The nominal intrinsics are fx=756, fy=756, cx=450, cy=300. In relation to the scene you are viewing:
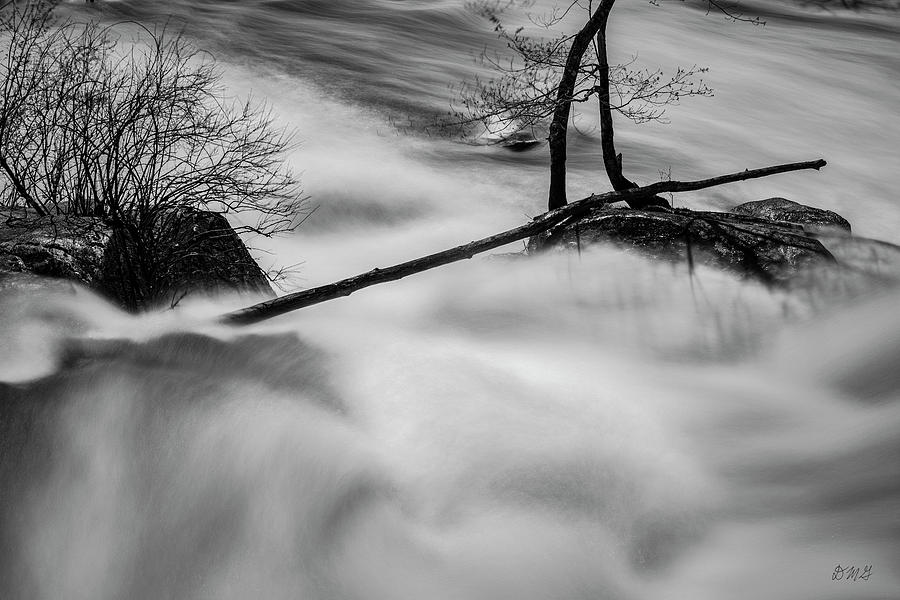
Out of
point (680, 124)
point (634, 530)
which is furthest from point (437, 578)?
point (680, 124)

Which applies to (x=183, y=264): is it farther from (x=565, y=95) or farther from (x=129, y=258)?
(x=565, y=95)

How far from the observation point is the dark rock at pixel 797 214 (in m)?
8.04

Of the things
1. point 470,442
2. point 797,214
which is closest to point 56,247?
point 470,442

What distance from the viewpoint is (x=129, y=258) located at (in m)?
6.00

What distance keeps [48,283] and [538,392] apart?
3.67 metres

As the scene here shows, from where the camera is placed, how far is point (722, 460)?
5.28 m

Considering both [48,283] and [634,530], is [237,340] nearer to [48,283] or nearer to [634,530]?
[48,283]

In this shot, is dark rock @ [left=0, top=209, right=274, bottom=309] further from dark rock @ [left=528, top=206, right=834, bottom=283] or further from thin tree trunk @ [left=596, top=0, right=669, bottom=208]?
thin tree trunk @ [left=596, top=0, right=669, bottom=208]

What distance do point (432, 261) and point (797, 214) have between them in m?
4.32

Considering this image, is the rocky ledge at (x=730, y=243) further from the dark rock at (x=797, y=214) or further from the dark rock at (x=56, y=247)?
the dark rock at (x=56, y=247)
